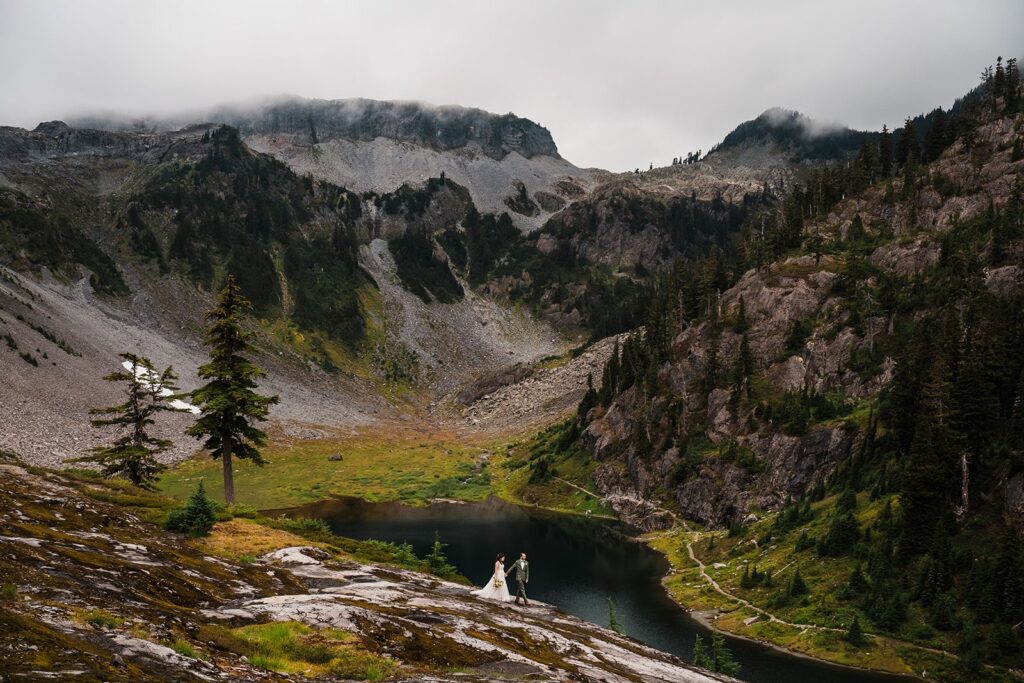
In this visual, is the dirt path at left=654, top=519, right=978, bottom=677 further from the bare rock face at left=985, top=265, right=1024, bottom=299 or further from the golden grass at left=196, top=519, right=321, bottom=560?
the bare rock face at left=985, top=265, right=1024, bottom=299

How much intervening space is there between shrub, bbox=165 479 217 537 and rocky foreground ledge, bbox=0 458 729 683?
197cm

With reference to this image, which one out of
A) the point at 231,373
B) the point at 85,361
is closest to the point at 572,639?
the point at 231,373

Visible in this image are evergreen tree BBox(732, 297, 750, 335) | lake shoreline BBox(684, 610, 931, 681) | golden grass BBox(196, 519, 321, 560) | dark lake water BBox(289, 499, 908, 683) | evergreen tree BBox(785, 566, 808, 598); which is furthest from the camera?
evergreen tree BBox(732, 297, 750, 335)

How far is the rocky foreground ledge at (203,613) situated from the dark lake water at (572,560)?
3211cm

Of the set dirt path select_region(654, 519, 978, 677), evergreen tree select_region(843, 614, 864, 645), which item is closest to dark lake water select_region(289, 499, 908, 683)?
evergreen tree select_region(843, 614, 864, 645)

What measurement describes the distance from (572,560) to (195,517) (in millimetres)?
65766

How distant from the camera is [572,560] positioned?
8700 cm

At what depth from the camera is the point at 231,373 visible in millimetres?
44625

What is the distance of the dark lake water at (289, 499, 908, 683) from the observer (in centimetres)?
5656

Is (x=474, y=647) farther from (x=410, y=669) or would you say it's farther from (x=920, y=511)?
(x=920, y=511)

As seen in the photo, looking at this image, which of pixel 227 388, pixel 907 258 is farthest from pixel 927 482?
pixel 907 258

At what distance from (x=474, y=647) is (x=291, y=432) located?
155 m

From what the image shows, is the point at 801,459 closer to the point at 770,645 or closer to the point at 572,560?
the point at 572,560

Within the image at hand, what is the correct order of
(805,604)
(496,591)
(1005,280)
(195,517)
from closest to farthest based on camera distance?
1. (195,517)
2. (496,591)
3. (805,604)
4. (1005,280)
